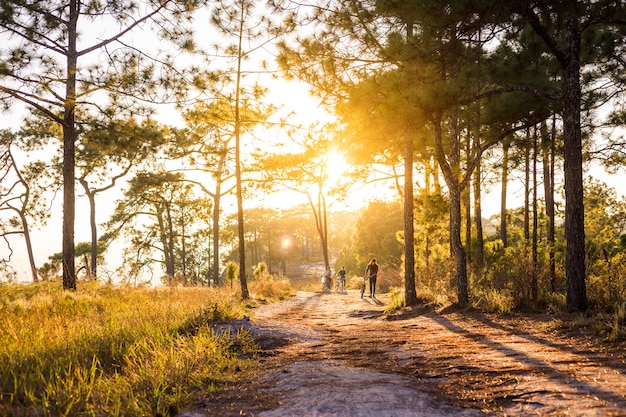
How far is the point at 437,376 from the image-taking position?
4195mm

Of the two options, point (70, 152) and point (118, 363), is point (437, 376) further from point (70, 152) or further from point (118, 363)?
point (70, 152)

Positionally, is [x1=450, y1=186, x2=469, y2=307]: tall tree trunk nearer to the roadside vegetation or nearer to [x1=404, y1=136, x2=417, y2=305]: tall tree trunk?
[x1=404, y1=136, x2=417, y2=305]: tall tree trunk

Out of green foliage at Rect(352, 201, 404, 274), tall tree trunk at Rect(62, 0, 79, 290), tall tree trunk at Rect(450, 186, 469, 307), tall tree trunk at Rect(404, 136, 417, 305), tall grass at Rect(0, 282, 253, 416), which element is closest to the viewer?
tall grass at Rect(0, 282, 253, 416)

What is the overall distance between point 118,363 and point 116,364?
0.27 meters

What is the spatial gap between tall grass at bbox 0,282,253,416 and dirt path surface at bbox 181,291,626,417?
1.30 ft

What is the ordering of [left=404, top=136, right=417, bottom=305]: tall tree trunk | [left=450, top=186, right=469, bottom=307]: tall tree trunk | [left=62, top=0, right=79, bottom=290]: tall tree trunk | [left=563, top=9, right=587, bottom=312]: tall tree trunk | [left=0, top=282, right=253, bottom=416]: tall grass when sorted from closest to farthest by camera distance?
[left=0, top=282, right=253, bottom=416]: tall grass < [left=563, top=9, right=587, bottom=312]: tall tree trunk < [left=450, top=186, right=469, bottom=307]: tall tree trunk < [left=404, top=136, right=417, bottom=305]: tall tree trunk < [left=62, top=0, right=79, bottom=290]: tall tree trunk

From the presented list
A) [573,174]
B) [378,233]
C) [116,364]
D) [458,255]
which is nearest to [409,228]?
[458,255]

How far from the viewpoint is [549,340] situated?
562cm

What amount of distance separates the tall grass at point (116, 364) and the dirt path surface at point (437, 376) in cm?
40

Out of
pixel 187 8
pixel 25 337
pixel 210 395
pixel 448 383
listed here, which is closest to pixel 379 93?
pixel 448 383

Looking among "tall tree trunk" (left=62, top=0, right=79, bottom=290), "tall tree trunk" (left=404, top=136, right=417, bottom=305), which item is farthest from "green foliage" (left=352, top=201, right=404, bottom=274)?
"tall tree trunk" (left=62, top=0, right=79, bottom=290)

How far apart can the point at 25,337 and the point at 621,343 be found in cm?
717

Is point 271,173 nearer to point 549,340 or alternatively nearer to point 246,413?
point 549,340

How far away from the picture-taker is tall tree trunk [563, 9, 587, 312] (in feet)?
23.8
